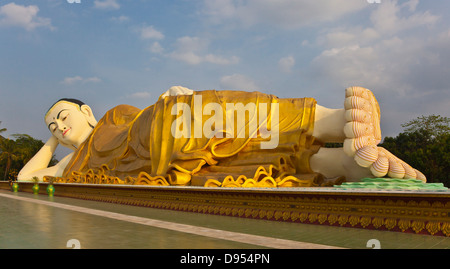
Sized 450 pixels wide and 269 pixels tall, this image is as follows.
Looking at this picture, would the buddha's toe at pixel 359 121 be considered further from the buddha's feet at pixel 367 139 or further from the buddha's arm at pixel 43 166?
the buddha's arm at pixel 43 166

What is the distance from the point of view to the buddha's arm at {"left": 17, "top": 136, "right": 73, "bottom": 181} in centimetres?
1133

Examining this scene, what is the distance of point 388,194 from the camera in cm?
314

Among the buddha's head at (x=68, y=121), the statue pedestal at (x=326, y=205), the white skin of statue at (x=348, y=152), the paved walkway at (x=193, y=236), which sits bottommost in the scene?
the paved walkway at (x=193, y=236)

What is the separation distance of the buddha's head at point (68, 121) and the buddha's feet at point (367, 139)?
855cm

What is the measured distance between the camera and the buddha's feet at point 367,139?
4473 mm

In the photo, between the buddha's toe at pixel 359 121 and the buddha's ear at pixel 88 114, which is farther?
the buddha's ear at pixel 88 114

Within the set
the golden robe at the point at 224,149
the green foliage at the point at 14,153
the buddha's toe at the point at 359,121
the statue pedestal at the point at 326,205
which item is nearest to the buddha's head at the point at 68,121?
the golden robe at the point at 224,149

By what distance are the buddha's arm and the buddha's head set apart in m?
0.70

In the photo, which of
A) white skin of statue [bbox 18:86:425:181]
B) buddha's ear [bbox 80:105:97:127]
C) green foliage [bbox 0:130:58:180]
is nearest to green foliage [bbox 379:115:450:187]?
white skin of statue [bbox 18:86:425:181]

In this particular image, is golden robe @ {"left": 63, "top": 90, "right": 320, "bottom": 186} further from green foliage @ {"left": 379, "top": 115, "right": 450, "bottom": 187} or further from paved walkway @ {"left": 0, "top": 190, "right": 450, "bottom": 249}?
green foliage @ {"left": 379, "top": 115, "right": 450, "bottom": 187}

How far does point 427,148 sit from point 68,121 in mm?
10953

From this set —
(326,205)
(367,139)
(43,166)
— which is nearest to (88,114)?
(43,166)

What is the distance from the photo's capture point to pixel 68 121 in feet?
36.0
